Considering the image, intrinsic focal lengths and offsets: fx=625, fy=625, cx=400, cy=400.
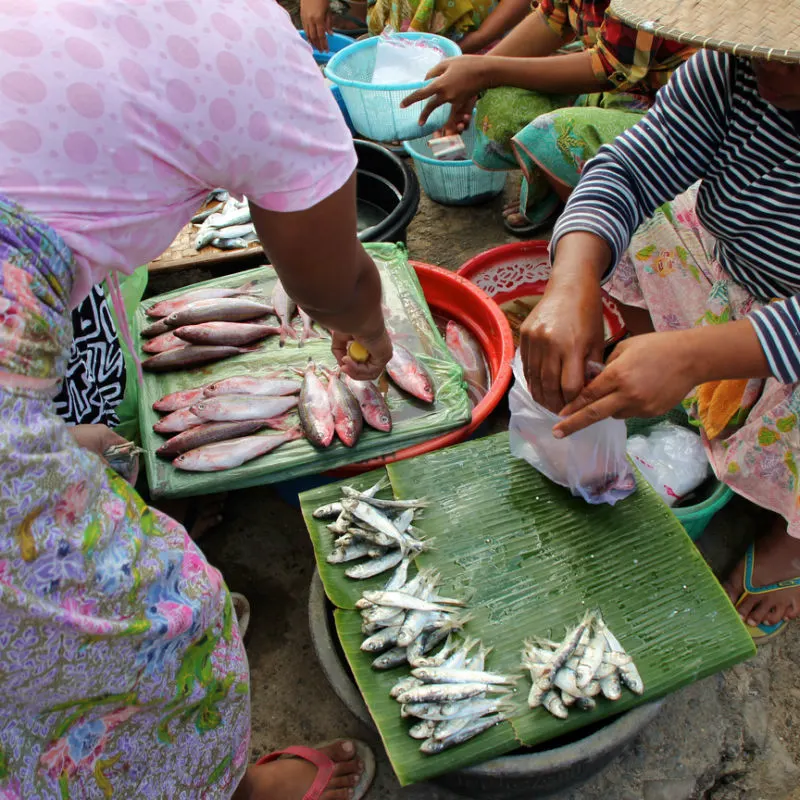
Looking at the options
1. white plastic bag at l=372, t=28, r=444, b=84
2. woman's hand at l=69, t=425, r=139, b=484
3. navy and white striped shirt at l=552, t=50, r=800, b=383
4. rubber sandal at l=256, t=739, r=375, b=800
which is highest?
navy and white striped shirt at l=552, t=50, r=800, b=383

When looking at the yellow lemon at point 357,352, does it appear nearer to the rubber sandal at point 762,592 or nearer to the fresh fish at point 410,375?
the fresh fish at point 410,375

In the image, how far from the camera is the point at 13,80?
877mm

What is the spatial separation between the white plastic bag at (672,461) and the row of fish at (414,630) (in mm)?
974

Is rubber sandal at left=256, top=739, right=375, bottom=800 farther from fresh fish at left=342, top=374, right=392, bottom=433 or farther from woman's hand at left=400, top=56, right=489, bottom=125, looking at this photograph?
woman's hand at left=400, top=56, right=489, bottom=125

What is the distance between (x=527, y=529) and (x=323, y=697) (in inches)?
44.0

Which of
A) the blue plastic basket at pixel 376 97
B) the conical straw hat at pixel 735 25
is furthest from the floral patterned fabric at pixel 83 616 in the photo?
the blue plastic basket at pixel 376 97

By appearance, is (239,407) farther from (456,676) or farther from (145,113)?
(145,113)

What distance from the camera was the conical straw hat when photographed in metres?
1.46

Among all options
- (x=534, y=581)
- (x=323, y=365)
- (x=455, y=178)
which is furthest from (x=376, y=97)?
(x=534, y=581)

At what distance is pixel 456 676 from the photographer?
1.90 meters

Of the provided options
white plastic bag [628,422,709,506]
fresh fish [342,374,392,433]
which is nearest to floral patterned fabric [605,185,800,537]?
white plastic bag [628,422,709,506]

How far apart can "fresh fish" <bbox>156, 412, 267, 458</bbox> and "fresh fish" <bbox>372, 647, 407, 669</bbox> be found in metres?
1.22

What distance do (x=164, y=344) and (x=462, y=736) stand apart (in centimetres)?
232

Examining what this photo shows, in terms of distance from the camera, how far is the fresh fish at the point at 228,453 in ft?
8.63
